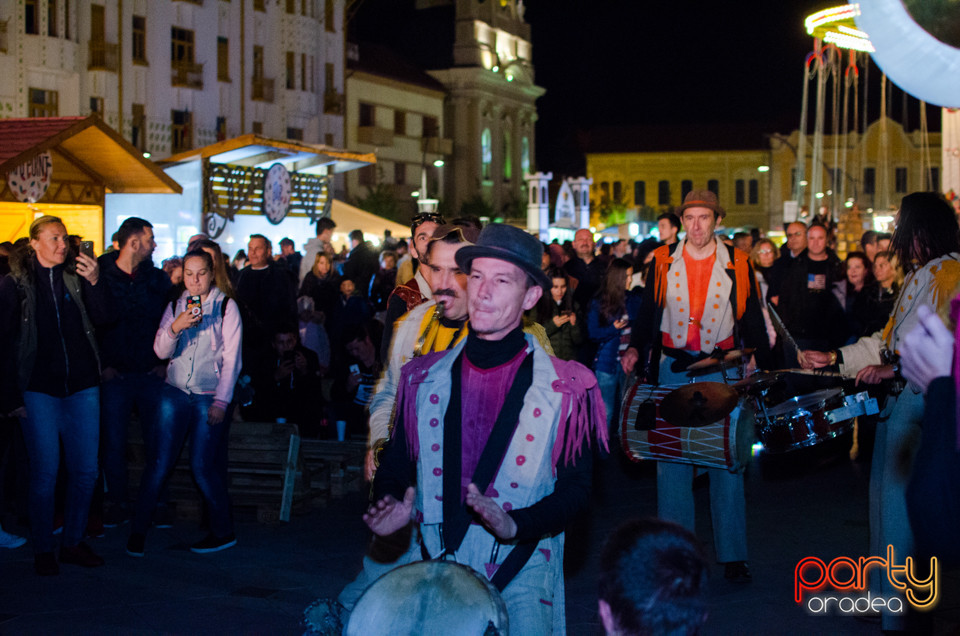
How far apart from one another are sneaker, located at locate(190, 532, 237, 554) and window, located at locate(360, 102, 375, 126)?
152 feet

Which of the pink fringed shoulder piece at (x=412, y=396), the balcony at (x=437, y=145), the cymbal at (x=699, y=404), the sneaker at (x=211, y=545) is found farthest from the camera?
the balcony at (x=437, y=145)

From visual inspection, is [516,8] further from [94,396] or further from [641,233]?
[94,396]

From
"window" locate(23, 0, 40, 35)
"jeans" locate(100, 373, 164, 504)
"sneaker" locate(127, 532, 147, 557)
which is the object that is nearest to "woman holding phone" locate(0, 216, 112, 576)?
"sneaker" locate(127, 532, 147, 557)

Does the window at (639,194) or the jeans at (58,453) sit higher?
the window at (639,194)

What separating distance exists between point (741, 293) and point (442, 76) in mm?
57396

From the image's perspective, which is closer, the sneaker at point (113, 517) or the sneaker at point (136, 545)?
the sneaker at point (136, 545)

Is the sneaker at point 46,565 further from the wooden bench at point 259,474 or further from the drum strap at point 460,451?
the drum strap at point 460,451

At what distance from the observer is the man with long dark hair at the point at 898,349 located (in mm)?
5137

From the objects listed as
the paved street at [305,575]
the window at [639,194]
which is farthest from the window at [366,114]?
the paved street at [305,575]

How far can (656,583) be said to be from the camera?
2.54 metres

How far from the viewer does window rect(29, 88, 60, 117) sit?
32609 mm

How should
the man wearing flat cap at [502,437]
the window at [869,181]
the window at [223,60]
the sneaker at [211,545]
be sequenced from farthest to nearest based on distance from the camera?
the window at [869,181]
the window at [223,60]
the sneaker at [211,545]
the man wearing flat cap at [502,437]

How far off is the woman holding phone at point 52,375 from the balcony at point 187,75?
3272cm

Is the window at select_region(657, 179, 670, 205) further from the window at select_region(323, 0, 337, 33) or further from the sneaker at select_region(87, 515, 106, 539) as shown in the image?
the sneaker at select_region(87, 515, 106, 539)
